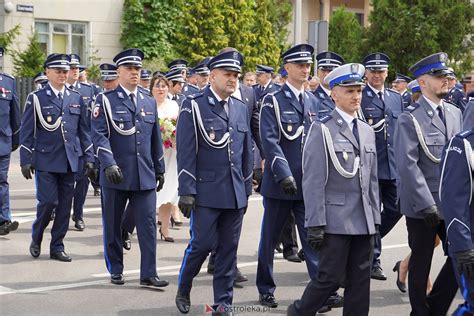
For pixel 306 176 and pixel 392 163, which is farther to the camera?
pixel 392 163

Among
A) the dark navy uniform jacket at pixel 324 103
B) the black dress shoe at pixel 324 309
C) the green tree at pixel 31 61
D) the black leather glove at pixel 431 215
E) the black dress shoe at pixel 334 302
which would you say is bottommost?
the black dress shoe at pixel 324 309

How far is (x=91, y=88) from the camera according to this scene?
46.3 feet

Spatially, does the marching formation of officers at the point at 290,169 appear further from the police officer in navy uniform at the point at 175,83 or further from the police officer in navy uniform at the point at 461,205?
the police officer in navy uniform at the point at 175,83

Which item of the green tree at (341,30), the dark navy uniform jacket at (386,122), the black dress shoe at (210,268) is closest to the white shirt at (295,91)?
the dark navy uniform jacket at (386,122)

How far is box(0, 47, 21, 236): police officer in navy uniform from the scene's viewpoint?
11.7 meters

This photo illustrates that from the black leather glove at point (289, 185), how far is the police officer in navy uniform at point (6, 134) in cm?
490

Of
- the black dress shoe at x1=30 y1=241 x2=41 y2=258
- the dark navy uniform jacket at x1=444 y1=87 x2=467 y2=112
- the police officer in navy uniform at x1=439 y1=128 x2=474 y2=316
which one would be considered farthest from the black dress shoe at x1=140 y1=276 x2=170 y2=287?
the dark navy uniform jacket at x1=444 y1=87 x2=467 y2=112

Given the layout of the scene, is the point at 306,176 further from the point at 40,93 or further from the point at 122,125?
the point at 40,93

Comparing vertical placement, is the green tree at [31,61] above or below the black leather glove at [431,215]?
above

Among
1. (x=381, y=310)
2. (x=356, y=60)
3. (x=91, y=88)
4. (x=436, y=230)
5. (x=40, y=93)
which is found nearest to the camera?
(x=436, y=230)

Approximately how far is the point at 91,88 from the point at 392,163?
6.00 metres

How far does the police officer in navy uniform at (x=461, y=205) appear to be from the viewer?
19.0 ft

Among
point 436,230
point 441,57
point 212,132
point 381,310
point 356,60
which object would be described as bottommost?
point 381,310

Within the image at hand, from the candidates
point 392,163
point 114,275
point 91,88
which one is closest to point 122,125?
point 114,275
